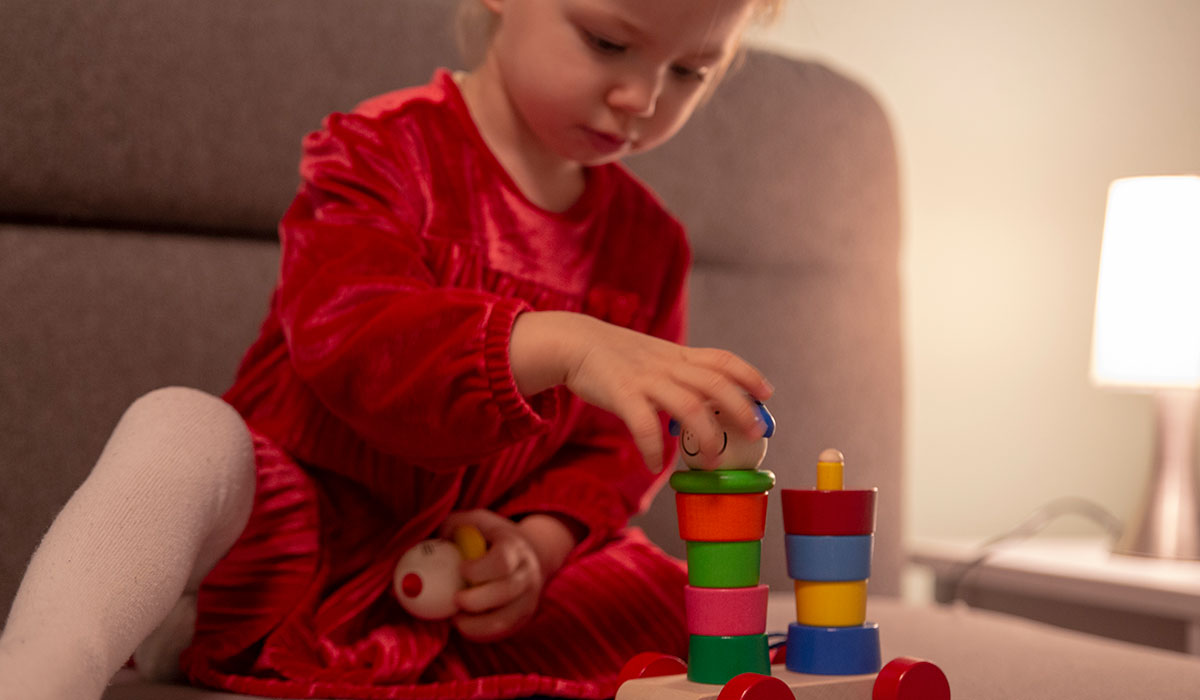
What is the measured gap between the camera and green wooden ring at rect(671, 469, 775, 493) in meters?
0.57

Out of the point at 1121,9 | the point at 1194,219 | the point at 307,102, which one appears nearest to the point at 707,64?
the point at 307,102

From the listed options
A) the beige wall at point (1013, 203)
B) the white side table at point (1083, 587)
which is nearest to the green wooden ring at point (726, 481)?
the white side table at point (1083, 587)

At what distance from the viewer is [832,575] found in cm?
62

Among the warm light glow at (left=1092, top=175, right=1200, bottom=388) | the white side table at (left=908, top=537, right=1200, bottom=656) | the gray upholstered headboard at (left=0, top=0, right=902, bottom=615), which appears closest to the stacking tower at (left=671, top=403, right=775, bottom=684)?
the gray upholstered headboard at (left=0, top=0, right=902, bottom=615)

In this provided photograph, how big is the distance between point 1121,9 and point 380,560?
171cm

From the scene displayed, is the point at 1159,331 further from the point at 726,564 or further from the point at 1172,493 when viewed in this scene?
the point at 726,564

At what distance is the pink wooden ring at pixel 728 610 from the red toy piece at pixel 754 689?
4cm

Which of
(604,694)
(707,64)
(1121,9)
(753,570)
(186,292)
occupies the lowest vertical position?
(604,694)

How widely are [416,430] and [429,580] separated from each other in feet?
0.39

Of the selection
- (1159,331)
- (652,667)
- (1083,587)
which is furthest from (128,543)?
(1159,331)

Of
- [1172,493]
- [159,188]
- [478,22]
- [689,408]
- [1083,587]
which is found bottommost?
[1083,587]

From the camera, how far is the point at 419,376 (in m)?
0.63

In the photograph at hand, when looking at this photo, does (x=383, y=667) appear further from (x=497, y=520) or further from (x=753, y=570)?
(x=753, y=570)

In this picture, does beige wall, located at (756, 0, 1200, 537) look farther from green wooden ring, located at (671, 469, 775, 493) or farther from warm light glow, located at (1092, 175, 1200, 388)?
green wooden ring, located at (671, 469, 775, 493)
